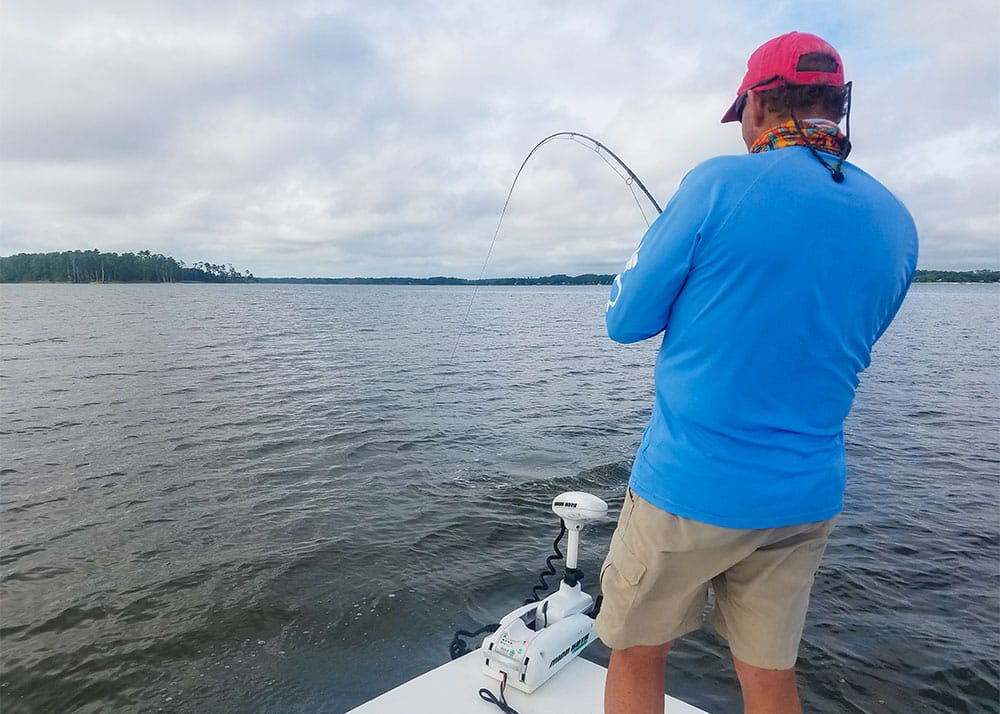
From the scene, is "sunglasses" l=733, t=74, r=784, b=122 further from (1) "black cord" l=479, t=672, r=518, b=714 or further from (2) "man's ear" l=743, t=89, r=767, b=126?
(1) "black cord" l=479, t=672, r=518, b=714

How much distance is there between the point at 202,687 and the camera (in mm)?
4586

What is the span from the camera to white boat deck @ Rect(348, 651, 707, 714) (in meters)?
3.12

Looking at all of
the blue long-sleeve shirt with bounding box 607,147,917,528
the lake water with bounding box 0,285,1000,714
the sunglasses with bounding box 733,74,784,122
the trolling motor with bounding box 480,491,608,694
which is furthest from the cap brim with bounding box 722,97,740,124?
the lake water with bounding box 0,285,1000,714

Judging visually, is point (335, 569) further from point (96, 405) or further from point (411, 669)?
point (96, 405)

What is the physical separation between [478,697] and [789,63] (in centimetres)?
301

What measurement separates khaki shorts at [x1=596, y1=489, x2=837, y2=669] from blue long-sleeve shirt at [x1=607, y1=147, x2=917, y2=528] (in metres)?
0.08

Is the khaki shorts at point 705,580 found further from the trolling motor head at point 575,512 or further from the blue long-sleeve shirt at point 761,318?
the trolling motor head at point 575,512

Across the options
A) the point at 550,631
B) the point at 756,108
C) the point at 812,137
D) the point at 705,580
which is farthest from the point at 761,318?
the point at 550,631

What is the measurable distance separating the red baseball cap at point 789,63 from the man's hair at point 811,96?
0.01m

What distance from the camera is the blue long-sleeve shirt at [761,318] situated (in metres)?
1.68

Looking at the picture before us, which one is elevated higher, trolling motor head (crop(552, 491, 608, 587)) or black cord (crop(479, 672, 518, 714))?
trolling motor head (crop(552, 491, 608, 587))

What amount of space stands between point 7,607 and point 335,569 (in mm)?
2781

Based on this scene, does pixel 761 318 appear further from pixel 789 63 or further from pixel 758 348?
pixel 789 63

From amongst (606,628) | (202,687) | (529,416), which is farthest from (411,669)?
(529,416)
